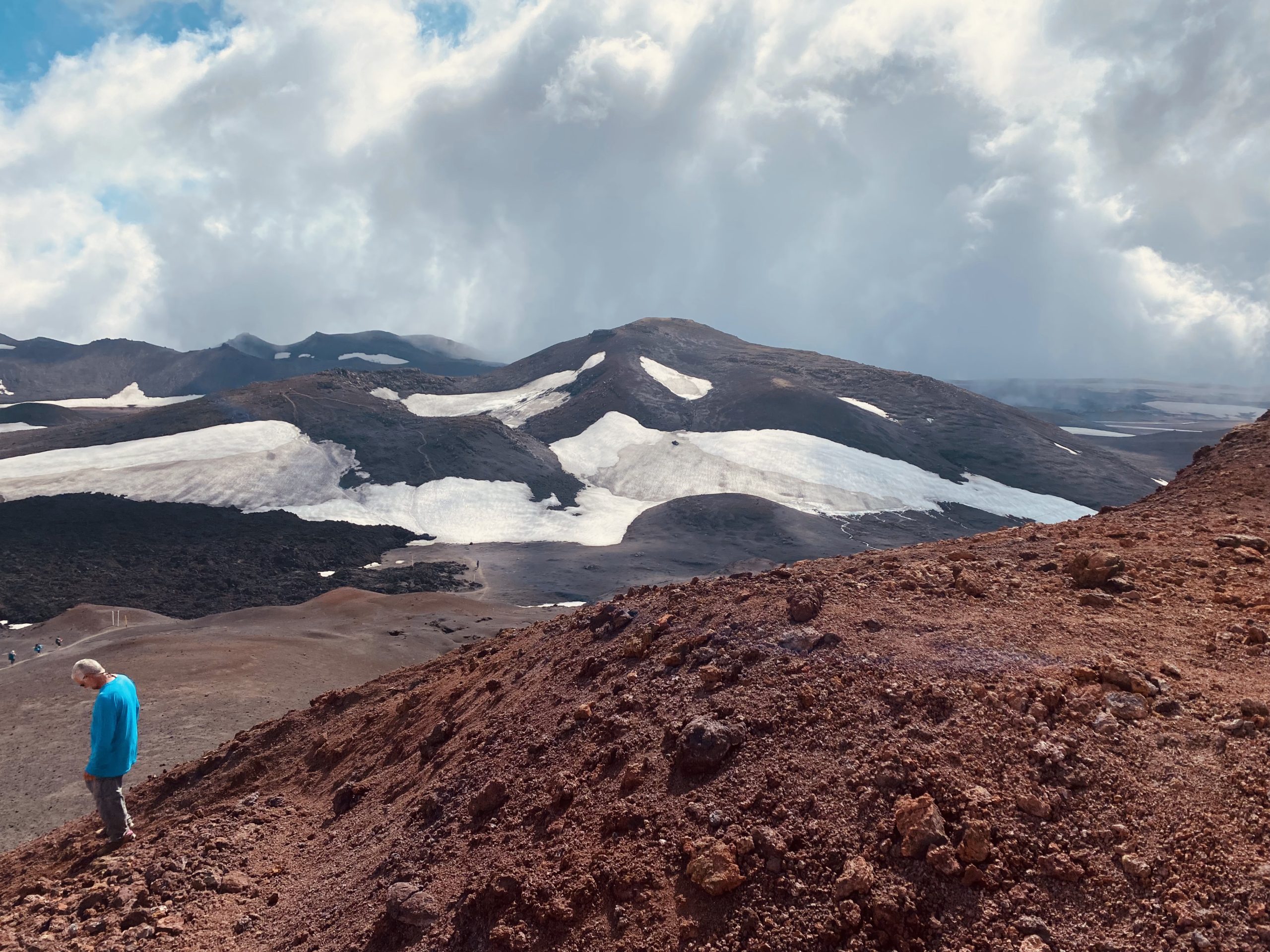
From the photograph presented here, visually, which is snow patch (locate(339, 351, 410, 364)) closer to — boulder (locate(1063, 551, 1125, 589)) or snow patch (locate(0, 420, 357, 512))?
snow patch (locate(0, 420, 357, 512))

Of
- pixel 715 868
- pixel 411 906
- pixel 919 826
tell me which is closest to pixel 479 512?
pixel 411 906

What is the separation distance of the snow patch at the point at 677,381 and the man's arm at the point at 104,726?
61.4 meters

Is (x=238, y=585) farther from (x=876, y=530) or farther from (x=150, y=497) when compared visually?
(x=876, y=530)

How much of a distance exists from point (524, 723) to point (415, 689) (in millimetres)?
3459

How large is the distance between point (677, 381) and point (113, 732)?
65.1m

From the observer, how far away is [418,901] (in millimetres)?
4293

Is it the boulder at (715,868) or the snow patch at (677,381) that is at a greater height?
the snow patch at (677,381)

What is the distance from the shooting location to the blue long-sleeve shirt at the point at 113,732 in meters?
6.23

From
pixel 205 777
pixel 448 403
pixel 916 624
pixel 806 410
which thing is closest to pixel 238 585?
pixel 205 777

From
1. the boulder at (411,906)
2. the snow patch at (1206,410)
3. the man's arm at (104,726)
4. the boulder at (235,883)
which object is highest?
the snow patch at (1206,410)

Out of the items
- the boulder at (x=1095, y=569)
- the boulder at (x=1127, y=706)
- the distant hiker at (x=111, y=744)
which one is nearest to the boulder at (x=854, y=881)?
the boulder at (x=1127, y=706)

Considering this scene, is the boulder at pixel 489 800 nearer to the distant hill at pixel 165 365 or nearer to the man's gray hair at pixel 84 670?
the man's gray hair at pixel 84 670

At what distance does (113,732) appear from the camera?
247 inches

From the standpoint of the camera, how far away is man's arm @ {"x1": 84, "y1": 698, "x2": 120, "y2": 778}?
6.22 m
